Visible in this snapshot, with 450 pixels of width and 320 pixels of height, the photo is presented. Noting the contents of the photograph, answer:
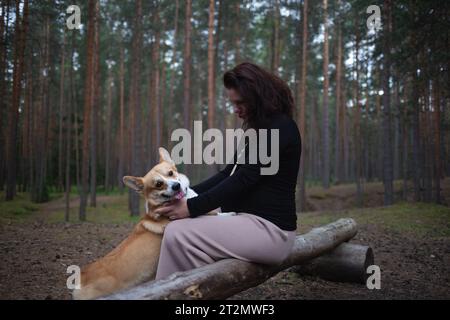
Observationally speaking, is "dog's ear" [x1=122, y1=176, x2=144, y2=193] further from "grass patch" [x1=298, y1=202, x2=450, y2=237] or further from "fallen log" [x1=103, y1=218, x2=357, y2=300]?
"grass patch" [x1=298, y1=202, x2=450, y2=237]

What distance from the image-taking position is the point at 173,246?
10.1ft

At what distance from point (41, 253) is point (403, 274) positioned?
6783mm

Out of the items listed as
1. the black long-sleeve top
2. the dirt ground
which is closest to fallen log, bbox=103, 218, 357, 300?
the black long-sleeve top

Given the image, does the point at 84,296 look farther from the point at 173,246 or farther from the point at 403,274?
the point at 403,274

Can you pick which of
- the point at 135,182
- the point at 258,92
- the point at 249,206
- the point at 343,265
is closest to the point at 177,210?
the point at 249,206

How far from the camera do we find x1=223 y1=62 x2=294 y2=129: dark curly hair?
3.24 meters

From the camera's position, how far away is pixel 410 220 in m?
12.4

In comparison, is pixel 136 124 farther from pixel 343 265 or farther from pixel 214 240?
pixel 214 240

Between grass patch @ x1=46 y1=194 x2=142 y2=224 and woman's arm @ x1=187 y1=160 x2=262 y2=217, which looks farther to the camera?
grass patch @ x1=46 y1=194 x2=142 y2=224

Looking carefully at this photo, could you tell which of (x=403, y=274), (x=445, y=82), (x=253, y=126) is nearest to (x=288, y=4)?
(x=445, y=82)

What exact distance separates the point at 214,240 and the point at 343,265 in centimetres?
328

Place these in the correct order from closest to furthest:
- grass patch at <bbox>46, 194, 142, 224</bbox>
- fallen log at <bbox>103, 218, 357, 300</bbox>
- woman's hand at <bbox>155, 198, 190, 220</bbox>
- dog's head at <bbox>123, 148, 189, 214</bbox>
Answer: fallen log at <bbox>103, 218, 357, 300</bbox>, woman's hand at <bbox>155, 198, 190, 220</bbox>, dog's head at <bbox>123, 148, 189, 214</bbox>, grass patch at <bbox>46, 194, 142, 224</bbox>

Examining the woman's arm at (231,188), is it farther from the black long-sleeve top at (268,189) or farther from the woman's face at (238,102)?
the woman's face at (238,102)

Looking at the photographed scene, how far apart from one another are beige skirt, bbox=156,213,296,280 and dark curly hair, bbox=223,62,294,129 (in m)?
0.89
